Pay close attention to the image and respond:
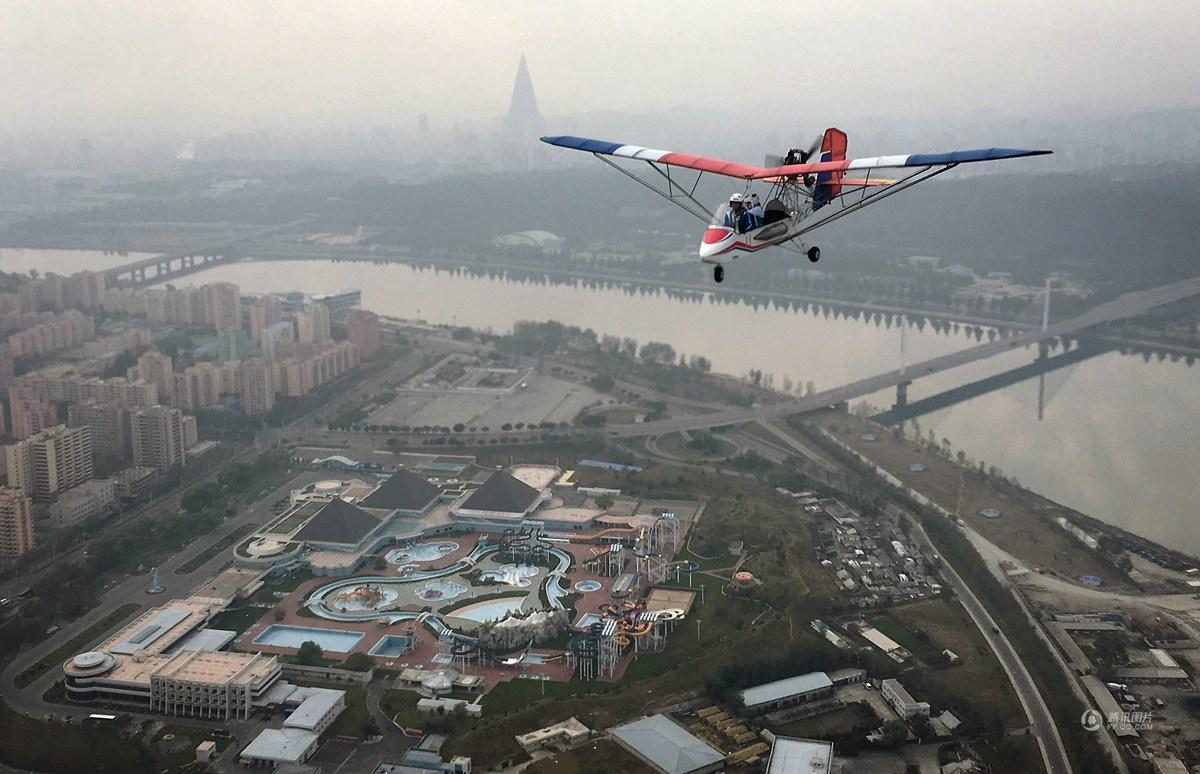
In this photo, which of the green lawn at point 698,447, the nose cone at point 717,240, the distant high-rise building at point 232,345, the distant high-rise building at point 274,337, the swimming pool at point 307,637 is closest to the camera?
the nose cone at point 717,240

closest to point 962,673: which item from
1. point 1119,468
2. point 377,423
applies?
point 1119,468

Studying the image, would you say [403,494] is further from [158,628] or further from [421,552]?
[158,628]

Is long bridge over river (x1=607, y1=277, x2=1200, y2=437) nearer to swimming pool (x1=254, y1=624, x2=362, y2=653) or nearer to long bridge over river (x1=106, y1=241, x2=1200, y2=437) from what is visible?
long bridge over river (x1=106, y1=241, x2=1200, y2=437)

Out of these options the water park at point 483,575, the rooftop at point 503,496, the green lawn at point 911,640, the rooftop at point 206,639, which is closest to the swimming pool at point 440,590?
the water park at point 483,575

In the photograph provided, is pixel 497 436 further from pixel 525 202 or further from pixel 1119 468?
pixel 525 202

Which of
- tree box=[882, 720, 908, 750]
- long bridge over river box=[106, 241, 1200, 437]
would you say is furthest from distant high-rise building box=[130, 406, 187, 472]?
tree box=[882, 720, 908, 750]

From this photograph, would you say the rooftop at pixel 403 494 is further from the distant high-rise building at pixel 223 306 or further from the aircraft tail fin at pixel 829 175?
the distant high-rise building at pixel 223 306
